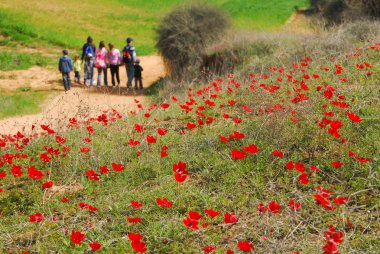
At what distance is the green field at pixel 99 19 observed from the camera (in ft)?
71.8

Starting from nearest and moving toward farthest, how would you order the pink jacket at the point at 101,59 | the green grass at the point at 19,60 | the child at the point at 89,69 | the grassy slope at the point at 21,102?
Answer: the grassy slope at the point at 21,102 < the pink jacket at the point at 101,59 < the child at the point at 89,69 < the green grass at the point at 19,60

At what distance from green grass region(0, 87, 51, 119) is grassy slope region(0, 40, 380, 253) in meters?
6.83

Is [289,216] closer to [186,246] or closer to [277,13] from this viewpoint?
[186,246]

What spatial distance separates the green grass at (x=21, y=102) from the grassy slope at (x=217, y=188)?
6831mm

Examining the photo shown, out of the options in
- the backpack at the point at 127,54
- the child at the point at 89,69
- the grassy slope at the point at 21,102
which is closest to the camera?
the grassy slope at the point at 21,102

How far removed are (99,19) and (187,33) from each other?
1476 cm

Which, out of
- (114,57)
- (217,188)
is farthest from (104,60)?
(217,188)

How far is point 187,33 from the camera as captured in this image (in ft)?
47.7

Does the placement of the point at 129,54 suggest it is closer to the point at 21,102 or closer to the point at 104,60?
the point at 104,60

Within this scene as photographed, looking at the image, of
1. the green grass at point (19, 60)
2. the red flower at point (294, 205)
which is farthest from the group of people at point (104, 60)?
the red flower at point (294, 205)

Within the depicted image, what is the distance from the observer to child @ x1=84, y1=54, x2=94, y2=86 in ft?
47.2

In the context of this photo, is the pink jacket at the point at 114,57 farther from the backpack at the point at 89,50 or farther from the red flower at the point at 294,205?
the red flower at the point at 294,205

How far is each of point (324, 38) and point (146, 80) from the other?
27.3 feet

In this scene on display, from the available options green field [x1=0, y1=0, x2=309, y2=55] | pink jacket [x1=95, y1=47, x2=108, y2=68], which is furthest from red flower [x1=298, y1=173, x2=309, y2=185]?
green field [x1=0, y1=0, x2=309, y2=55]
